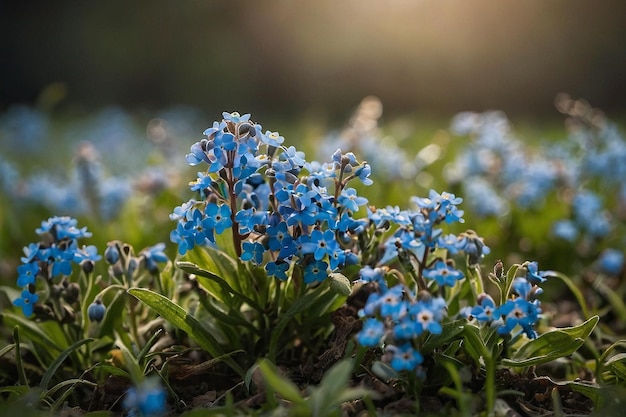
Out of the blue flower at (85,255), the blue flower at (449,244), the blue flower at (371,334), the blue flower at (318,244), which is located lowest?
the blue flower at (371,334)

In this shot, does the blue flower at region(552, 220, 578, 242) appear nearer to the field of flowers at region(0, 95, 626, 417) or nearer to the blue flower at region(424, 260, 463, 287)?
the field of flowers at region(0, 95, 626, 417)

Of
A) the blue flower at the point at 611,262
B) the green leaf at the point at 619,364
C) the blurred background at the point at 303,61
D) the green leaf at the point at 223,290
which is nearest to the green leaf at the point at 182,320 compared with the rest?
the green leaf at the point at 223,290

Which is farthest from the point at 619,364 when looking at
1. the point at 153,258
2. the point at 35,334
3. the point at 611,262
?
the point at 35,334

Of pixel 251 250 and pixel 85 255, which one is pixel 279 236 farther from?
pixel 85 255

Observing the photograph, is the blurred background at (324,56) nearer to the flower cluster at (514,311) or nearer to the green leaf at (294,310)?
Result: the green leaf at (294,310)

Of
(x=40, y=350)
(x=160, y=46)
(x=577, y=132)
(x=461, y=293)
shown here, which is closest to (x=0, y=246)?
(x=40, y=350)

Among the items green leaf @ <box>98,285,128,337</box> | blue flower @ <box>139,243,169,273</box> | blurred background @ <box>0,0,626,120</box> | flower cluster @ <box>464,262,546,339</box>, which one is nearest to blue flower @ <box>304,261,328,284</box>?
flower cluster @ <box>464,262,546,339</box>
